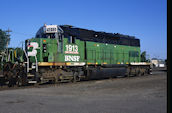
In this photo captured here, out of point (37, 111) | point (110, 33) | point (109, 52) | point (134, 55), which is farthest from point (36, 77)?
point (134, 55)

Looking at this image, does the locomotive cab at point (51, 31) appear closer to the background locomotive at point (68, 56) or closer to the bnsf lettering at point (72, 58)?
the background locomotive at point (68, 56)

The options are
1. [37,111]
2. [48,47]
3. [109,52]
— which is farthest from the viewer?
[109,52]

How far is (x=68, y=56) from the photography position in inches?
537

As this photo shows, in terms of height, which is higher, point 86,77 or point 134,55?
point 134,55

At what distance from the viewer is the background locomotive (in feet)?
39.4

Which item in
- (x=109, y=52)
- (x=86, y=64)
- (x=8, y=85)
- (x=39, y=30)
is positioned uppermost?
(x=39, y=30)

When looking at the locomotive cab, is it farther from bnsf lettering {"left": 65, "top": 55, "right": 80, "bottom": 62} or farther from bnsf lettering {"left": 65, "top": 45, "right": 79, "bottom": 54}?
bnsf lettering {"left": 65, "top": 55, "right": 80, "bottom": 62}

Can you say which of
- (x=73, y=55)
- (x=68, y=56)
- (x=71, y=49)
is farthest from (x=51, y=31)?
(x=73, y=55)

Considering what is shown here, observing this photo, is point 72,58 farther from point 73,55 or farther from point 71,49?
point 71,49

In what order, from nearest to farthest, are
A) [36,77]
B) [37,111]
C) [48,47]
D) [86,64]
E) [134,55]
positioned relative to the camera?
1. [37,111]
2. [36,77]
3. [48,47]
4. [86,64]
5. [134,55]

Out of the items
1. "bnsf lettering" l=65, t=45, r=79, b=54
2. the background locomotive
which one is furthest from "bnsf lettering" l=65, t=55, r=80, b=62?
"bnsf lettering" l=65, t=45, r=79, b=54

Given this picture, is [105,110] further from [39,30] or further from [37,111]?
[39,30]

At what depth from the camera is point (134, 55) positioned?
20656mm

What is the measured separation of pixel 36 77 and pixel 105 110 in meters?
7.17
